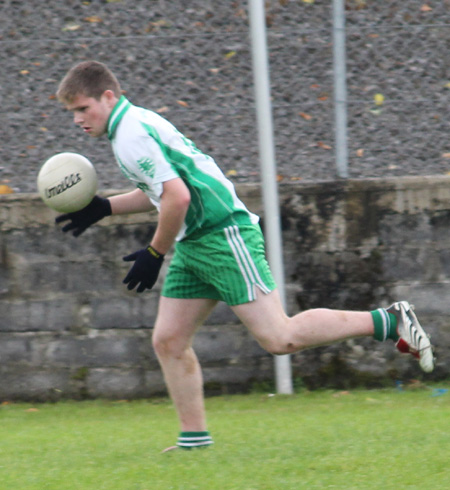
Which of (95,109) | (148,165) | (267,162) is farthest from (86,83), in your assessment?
(267,162)

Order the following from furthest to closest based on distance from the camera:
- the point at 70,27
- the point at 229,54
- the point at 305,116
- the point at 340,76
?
1. the point at 70,27
2. the point at 229,54
3. the point at 305,116
4. the point at 340,76

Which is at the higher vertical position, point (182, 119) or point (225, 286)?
point (182, 119)

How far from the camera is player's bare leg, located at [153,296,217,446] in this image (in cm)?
482

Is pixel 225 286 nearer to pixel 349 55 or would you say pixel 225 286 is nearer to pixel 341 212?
pixel 341 212

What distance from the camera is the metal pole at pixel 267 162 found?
697 centimetres

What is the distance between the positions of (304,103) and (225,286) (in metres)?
3.32

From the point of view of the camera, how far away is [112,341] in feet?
23.2

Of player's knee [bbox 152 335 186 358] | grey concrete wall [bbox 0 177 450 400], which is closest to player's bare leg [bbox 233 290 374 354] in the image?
player's knee [bbox 152 335 186 358]

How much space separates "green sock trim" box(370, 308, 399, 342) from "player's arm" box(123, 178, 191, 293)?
1.17m

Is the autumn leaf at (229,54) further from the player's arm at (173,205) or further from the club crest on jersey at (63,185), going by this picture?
the player's arm at (173,205)

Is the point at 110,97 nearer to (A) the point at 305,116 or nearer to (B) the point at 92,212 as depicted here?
(B) the point at 92,212

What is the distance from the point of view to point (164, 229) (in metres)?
4.45

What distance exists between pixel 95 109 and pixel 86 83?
135mm

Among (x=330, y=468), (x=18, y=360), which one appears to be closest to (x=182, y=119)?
(x=18, y=360)
